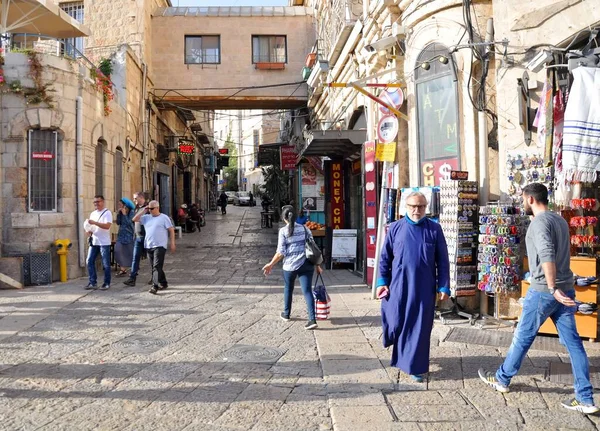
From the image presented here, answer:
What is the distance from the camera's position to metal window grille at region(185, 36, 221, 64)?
1895 cm

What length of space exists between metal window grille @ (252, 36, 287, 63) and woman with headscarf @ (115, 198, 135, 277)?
1009 cm

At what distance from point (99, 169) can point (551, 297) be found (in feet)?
35.3

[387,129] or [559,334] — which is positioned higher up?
[387,129]

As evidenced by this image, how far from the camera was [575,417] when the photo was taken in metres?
3.87

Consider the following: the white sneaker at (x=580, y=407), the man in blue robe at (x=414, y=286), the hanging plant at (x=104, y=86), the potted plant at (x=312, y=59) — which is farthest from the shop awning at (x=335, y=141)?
the white sneaker at (x=580, y=407)

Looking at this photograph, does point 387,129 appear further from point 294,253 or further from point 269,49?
point 269,49


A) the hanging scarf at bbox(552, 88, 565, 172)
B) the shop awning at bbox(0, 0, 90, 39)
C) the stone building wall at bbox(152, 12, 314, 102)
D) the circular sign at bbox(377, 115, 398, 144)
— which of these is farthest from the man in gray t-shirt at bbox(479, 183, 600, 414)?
the stone building wall at bbox(152, 12, 314, 102)

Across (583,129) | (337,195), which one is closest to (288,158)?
(337,195)

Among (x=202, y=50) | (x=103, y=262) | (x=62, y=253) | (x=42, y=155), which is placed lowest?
(x=103, y=262)

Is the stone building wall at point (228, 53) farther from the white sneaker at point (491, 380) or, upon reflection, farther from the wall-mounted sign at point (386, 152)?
the white sneaker at point (491, 380)

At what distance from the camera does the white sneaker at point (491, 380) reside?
4.33 m

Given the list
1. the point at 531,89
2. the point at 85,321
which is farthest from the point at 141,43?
the point at 531,89

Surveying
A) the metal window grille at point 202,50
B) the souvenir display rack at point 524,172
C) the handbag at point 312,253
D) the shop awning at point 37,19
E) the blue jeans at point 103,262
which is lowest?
the blue jeans at point 103,262

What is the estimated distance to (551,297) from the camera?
4.07 m
